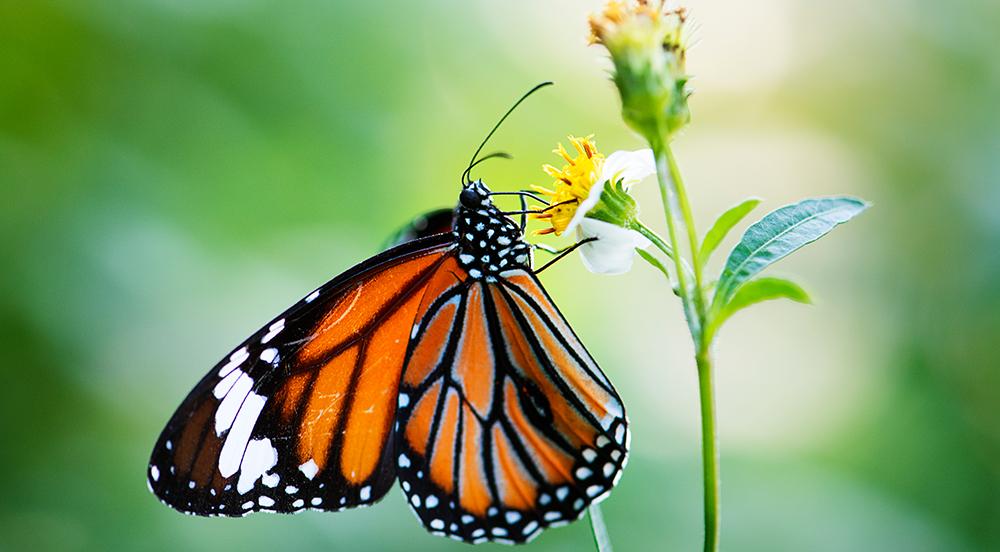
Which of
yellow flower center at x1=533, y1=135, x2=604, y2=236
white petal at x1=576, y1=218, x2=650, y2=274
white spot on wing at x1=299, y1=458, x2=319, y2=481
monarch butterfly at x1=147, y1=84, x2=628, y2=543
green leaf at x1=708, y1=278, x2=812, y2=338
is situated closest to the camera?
green leaf at x1=708, y1=278, x2=812, y2=338

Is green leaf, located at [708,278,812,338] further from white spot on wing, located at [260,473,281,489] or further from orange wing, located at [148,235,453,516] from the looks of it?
white spot on wing, located at [260,473,281,489]

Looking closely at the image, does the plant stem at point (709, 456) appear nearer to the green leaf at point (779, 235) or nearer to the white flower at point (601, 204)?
the green leaf at point (779, 235)

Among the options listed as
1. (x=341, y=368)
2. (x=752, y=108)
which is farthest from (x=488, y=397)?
(x=752, y=108)

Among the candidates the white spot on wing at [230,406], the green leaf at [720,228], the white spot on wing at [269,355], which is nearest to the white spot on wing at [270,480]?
the white spot on wing at [230,406]

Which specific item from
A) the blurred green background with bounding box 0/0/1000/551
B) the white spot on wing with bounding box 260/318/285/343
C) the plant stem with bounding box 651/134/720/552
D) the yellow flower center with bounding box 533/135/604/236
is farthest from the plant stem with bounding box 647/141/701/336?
the blurred green background with bounding box 0/0/1000/551

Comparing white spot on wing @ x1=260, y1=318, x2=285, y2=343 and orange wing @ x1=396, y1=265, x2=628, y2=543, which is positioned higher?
white spot on wing @ x1=260, y1=318, x2=285, y2=343

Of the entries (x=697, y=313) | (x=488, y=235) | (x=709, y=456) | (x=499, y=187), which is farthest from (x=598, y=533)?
(x=499, y=187)

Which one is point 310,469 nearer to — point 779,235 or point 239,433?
point 239,433

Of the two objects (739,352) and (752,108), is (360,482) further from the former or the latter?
(752,108)
